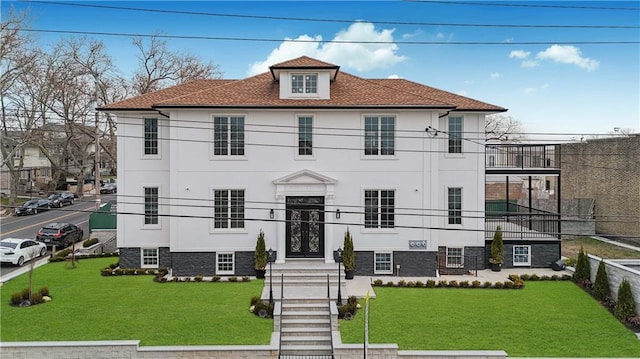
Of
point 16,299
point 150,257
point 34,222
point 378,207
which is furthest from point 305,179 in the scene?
point 34,222

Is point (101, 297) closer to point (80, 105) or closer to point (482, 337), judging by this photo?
point (482, 337)

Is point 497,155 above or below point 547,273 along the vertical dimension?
above

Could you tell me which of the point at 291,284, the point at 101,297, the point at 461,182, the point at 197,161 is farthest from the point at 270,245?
the point at 461,182

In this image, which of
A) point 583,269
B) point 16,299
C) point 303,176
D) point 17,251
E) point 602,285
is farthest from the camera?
point 17,251

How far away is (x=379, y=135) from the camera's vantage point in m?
19.8

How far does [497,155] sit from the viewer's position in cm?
2195

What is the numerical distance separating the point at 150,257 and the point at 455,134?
50.3ft

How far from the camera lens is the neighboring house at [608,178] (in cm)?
2839

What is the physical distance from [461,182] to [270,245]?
9261 mm

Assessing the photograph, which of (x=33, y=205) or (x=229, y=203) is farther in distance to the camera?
(x=33, y=205)

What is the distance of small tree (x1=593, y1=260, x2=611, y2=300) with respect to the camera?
16.6m

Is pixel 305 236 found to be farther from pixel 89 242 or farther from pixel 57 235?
pixel 57 235

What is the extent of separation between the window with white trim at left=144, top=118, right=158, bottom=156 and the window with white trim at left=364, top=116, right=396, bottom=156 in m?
9.56

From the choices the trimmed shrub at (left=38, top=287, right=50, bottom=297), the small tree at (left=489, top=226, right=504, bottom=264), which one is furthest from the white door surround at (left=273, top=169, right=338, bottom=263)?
the trimmed shrub at (left=38, top=287, right=50, bottom=297)
